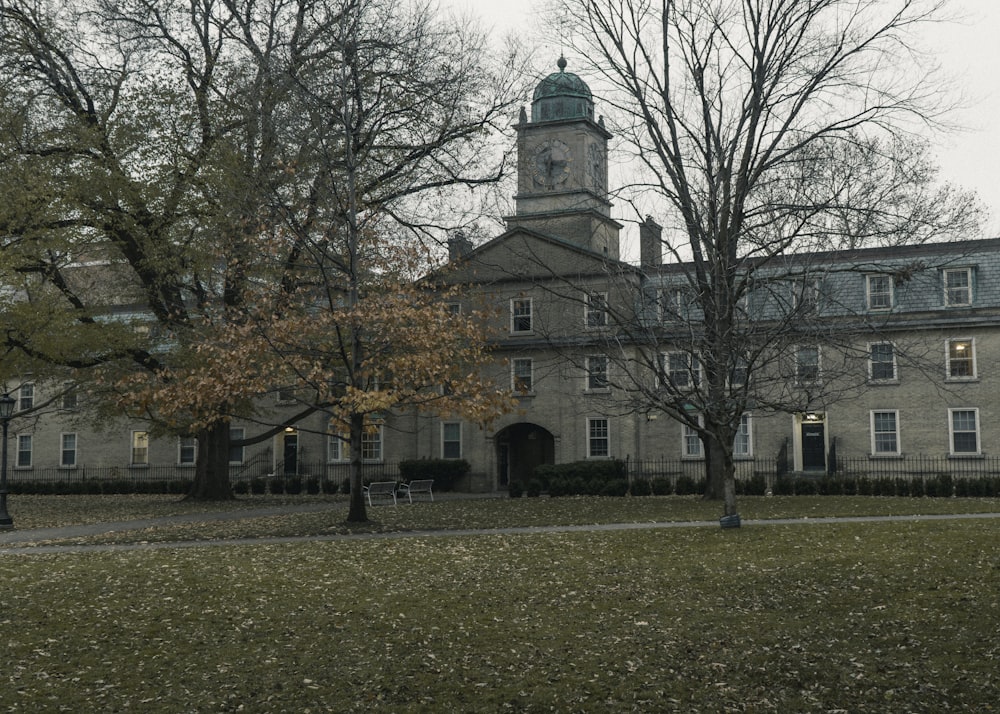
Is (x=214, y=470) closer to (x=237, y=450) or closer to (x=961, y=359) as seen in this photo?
(x=237, y=450)

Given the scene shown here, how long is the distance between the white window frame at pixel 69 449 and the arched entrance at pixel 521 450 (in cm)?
2156

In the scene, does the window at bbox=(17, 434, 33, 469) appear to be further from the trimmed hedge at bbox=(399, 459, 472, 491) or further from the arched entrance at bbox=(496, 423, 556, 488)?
the arched entrance at bbox=(496, 423, 556, 488)

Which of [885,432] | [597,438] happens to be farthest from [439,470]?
[885,432]

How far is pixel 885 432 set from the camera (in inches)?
1446

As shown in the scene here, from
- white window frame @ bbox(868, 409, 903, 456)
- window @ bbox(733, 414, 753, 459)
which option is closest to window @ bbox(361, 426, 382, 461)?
window @ bbox(733, 414, 753, 459)

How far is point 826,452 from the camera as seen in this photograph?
37.4m

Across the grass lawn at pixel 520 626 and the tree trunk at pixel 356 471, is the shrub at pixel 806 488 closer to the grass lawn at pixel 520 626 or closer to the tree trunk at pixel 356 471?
the grass lawn at pixel 520 626

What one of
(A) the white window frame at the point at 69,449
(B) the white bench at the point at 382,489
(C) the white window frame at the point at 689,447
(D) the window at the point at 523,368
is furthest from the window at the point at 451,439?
(A) the white window frame at the point at 69,449

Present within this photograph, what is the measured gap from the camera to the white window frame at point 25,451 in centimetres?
4900

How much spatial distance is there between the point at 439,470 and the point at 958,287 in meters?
20.6

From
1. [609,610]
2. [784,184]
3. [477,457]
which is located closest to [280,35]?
[784,184]

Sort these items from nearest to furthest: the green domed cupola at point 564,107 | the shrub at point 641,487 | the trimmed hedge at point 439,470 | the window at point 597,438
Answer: the shrub at point 641,487 < the window at point 597,438 < the trimmed hedge at point 439,470 < the green domed cupola at point 564,107

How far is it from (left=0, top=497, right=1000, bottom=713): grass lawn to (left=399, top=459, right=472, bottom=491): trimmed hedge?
73.9 ft

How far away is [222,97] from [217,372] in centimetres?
1100
